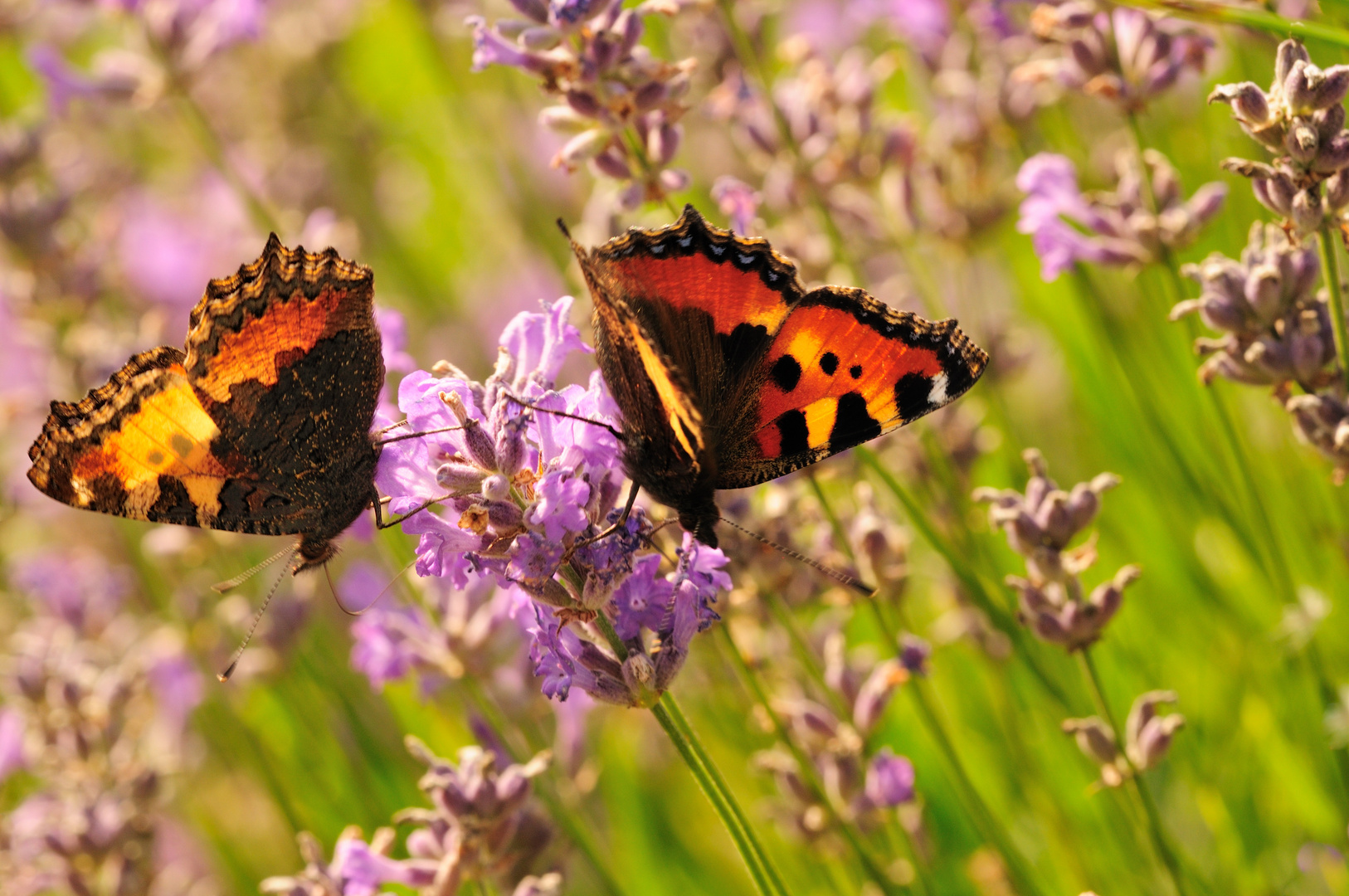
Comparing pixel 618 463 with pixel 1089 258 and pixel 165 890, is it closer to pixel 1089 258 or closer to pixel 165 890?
pixel 1089 258

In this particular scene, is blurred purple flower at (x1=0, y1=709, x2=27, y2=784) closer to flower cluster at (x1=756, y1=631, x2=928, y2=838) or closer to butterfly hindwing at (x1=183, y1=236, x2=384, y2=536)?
butterfly hindwing at (x1=183, y1=236, x2=384, y2=536)

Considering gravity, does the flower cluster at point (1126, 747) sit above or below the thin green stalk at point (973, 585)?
below

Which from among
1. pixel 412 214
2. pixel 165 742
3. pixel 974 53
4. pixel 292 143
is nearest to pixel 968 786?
pixel 974 53

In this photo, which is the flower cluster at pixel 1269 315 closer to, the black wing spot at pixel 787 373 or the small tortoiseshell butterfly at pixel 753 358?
the small tortoiseshell butterfly at pixel 753 358

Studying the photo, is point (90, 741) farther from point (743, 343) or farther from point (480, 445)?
point (743, 343)

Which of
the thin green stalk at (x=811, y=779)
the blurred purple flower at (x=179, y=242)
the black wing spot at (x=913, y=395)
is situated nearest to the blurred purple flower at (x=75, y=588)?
the blurred purple flower at (x=179, y=242)

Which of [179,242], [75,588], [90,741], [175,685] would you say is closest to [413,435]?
[90,741]
